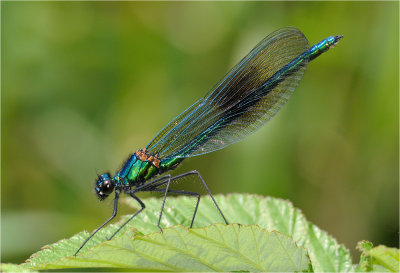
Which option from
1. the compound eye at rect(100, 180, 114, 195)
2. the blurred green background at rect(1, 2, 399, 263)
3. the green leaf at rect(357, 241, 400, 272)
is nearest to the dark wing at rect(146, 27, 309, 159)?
the compound eye at rect(100, 180, 114, 195)

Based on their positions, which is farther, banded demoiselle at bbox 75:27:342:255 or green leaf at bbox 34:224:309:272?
banded demoiselle at bbox 75:27:342:255

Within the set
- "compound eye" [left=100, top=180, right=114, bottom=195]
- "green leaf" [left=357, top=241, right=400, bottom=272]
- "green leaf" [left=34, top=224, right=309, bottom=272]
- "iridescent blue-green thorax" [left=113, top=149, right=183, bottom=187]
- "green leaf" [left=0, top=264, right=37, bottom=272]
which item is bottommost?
"green leaf" [left=357, top=241, right=400, bottom=272]

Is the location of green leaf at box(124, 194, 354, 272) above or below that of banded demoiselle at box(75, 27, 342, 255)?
below

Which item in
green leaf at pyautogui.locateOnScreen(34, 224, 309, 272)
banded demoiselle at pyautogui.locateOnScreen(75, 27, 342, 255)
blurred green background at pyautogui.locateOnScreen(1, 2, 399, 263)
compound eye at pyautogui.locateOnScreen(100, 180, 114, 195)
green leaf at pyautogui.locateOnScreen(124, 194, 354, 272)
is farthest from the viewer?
blurred green background at pyautogui.locateOnScreen(1, 2, 399, 263)

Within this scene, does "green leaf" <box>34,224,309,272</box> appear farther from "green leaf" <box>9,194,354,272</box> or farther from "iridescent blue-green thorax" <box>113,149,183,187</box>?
"iridescent blue-green thorax" <box>113,149,183,187</box>

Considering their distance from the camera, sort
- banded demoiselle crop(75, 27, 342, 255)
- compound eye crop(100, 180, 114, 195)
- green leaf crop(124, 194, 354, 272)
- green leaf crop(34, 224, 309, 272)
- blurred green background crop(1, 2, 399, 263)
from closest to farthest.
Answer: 1. green leaf crop(34, 224, 309, 272)
2. green leaf crop(124, 194, 354, 272)
3. compound eye crop(100, 180, 114, 195)
4. banded demoiselle crop(75, 27, 342, 255)
5. blurred green background crop(1, 2, 399, 263)

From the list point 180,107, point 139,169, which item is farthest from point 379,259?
point 180,107

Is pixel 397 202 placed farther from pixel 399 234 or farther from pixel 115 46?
pixel 115 46
